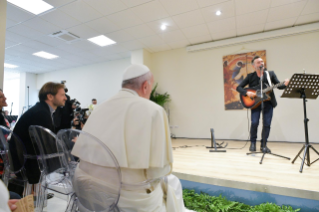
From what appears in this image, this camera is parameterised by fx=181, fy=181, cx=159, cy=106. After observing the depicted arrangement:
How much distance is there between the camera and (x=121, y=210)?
0.92m

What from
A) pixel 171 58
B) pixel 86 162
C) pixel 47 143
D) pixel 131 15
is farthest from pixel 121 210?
pixel 171 58

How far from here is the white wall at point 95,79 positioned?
7007 mm

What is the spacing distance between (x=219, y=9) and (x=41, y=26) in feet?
13.6

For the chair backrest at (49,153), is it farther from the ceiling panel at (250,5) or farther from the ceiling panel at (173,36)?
the ceiling panel at (173,36)

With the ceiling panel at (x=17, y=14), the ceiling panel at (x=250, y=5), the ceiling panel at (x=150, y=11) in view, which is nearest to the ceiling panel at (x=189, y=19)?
the ceiling panel at (x=150, y=11)

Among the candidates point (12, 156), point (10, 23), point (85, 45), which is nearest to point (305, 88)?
point (12, 156)

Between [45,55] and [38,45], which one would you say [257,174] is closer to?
[38,45]

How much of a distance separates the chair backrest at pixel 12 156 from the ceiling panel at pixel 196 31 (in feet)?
14.1

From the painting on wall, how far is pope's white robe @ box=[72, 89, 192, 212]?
4668 millimetres

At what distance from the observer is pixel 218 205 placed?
1896mm

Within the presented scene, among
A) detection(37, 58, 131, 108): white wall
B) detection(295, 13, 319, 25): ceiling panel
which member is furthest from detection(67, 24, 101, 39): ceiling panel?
detection(295, 13, 319, 25): ceiling panel

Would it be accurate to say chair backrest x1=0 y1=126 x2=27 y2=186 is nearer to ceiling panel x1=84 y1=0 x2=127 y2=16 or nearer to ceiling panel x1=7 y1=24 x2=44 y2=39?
ceiling panel x1=84 y1=0 x2=127 y2=16

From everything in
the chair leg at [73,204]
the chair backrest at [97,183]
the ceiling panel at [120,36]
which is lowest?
the chair leg at [73,204]

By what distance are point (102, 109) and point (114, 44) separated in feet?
16.4
